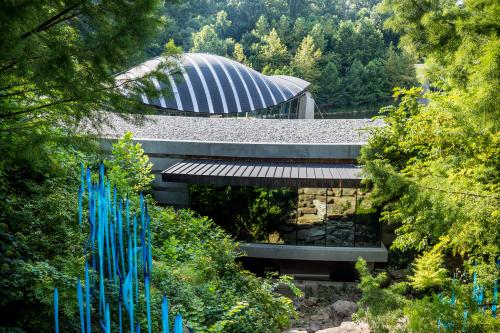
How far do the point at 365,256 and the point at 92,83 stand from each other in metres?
9.28

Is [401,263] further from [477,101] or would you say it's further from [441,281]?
[477,101]

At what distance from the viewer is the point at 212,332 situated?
219 inches

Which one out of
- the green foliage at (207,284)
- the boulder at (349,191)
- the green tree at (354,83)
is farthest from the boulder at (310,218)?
the green tree at (354,83)

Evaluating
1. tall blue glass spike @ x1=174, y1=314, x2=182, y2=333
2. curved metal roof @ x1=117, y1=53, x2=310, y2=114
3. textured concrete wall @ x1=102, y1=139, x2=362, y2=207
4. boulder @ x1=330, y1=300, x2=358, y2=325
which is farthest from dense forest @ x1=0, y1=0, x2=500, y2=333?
curved metal roof @ x1=117, y1=53, x2=310, y2=114

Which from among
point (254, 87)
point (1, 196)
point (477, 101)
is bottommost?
point (1, 196)

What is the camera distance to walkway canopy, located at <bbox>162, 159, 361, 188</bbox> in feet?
34.5

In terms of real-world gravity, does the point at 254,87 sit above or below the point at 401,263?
above

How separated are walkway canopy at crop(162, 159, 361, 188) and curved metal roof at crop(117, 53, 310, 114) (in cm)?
1043

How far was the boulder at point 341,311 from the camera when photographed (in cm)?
970

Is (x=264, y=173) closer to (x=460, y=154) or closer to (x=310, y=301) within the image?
(x=310, y=301)

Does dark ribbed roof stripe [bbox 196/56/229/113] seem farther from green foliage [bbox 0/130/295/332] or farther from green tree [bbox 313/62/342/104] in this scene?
green tree [bbox 313/62/342/104]

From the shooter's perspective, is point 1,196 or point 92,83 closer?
point 92,83

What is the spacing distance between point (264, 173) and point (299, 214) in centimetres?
193

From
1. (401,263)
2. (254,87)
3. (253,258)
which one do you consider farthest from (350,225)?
(254,87)
